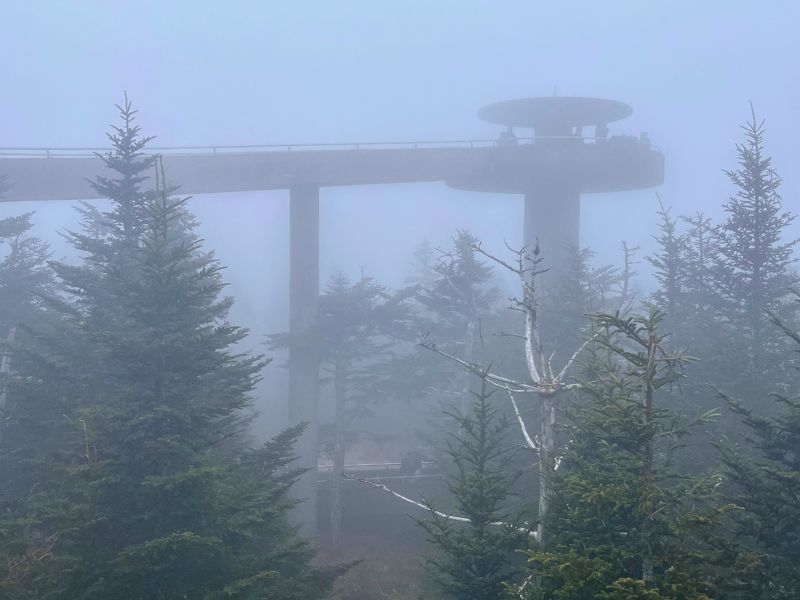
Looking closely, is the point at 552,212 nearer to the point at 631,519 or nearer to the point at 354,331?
the point at 354,331

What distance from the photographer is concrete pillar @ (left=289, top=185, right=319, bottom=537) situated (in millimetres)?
31938

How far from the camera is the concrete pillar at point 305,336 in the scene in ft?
105

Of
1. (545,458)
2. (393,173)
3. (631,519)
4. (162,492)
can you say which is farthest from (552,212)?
(631,519)

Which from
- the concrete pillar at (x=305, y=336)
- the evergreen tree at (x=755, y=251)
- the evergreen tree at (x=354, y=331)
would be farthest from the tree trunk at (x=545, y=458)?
the evergreen tree at (x=354, y=331)

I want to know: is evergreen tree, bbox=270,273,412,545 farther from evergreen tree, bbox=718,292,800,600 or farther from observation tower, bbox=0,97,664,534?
evergreen tree, bbox=718,292,800,600

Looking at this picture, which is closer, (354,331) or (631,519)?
(631,519)

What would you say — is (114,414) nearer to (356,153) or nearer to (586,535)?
(586,535)

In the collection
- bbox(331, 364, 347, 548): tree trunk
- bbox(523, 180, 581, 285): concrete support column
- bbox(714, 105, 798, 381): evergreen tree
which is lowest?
bbox(331, 364, 347, 548): tree trunk

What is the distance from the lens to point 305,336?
32844mm

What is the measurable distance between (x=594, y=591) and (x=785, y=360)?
54.9 feet

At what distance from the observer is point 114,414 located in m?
12.4

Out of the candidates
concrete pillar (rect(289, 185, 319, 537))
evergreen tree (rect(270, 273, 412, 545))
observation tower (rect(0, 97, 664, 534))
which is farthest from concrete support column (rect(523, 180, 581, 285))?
concrete pillar (rect(289, 185, 319, 537))

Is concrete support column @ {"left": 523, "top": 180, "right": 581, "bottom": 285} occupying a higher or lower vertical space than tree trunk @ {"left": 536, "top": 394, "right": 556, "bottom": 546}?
higher

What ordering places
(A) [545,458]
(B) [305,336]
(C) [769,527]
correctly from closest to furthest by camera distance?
(C) [769,527] < (A) [545,458] < (B) [305,336]
